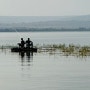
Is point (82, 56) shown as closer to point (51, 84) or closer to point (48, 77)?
point (48, 77)

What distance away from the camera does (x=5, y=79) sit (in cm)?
4231

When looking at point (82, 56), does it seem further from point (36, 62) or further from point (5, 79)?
point (5, 79)

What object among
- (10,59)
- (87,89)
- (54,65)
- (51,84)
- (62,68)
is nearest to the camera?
(87,89)

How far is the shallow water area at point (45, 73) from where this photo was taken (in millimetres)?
38469

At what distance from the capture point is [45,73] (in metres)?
46.6

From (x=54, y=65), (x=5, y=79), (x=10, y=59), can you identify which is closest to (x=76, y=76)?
(x=5, y=79)

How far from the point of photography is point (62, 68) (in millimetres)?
50844

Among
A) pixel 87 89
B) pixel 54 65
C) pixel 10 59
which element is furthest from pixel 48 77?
pixel 10 59

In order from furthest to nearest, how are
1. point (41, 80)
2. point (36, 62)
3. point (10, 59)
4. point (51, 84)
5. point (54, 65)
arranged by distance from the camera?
point (10, 59), point (36, 62), point (54, 65), point (41, 80), point (51, 84)

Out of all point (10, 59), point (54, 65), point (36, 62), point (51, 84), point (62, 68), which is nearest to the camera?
point (51, 84)

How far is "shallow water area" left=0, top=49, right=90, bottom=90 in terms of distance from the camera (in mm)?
38469

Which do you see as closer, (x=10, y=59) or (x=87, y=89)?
(x=87, y=89)

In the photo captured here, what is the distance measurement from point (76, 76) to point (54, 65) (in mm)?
10171

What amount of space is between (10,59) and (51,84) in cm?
2403
